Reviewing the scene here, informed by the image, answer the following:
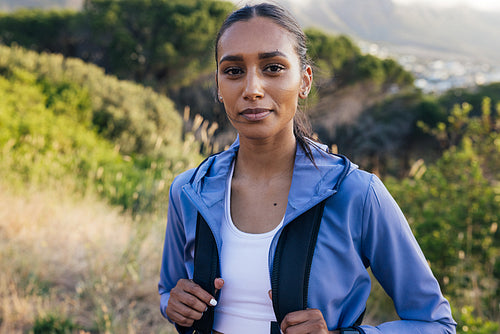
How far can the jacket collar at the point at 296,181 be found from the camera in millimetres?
1289

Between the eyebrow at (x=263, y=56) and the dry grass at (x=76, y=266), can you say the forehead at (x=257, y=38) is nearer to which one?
the eyebrow at (x=263, y=56)

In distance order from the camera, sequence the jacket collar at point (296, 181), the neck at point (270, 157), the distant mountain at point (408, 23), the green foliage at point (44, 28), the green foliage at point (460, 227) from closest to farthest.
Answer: the jacket collar at point (296, 181)
the neck at point (270, 157)
the green foliage at point (460, 227)
the green foliage at point (44, 28)
the distant mountain at point (408, 23)

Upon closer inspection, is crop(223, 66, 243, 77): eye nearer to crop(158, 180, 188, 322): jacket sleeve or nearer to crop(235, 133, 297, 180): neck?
crop(235, 133, 297, 180): neck

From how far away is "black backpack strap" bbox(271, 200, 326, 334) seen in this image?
122cm

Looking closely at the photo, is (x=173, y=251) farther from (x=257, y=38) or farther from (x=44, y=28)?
(x=44, y=28)

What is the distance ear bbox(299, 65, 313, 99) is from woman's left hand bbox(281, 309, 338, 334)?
744mm

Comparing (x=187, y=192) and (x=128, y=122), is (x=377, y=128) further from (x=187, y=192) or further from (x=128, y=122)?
(x=187, y=192)

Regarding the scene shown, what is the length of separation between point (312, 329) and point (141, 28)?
1686 centimetres

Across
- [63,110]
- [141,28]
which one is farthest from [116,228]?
[141,28]

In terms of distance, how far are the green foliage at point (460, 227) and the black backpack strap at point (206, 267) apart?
2670 millimetres

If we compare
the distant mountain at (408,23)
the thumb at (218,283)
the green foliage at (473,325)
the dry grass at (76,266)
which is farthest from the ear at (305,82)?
the distant mountain at (408,23)

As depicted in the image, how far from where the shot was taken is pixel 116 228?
486 cm

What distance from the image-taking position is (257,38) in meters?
1.38

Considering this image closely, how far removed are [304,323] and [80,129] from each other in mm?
8421
